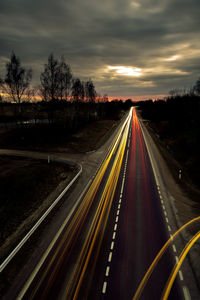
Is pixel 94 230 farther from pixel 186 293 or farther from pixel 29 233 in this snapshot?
pixel 186 293

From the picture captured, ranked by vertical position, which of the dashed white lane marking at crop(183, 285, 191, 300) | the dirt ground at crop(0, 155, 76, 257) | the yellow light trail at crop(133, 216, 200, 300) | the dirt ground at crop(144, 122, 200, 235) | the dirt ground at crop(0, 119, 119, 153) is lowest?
the dashed white lane marking at crop(183, 285, 191, 300)

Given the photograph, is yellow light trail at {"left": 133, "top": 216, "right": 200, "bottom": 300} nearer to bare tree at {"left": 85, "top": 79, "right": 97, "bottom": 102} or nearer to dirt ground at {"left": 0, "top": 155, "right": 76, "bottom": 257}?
dirt ground at {"left": 0, "top": 155, "right": 76, "bottom": 257}

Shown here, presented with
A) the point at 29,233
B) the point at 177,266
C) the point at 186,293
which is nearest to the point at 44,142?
the point at 29,233

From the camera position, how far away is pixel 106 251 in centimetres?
963

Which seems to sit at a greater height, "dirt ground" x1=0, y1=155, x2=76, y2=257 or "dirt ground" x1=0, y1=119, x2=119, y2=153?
"dirt ground" x1=0, y1=119, x2=119, y2=153

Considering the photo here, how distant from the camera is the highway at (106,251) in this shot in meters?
7.57

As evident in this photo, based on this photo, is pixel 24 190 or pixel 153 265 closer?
pixel 153 265

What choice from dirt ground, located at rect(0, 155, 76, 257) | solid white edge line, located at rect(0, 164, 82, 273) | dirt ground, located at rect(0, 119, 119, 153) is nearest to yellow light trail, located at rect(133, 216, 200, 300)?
solid white edge line, located at rect(0, 164, 82, 273)

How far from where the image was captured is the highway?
24.8 feet

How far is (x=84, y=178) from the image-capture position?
19422mm

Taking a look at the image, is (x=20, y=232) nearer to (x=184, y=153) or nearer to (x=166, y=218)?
(x=166, y=218)

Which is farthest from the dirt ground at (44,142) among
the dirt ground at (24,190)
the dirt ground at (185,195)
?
the dirt ground at (185,195)

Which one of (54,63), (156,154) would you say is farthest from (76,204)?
(54,63)

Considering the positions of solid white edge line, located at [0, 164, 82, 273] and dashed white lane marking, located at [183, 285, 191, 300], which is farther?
solid white edge line, located at [0, 164, 82, 273]
